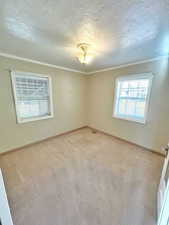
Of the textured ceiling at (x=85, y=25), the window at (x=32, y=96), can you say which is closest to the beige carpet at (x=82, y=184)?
the window at (x=32, y=96)

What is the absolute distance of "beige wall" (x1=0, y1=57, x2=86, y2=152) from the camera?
2.36 meters

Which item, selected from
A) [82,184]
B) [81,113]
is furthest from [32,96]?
[82,184]

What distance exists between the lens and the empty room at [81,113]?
1164mm

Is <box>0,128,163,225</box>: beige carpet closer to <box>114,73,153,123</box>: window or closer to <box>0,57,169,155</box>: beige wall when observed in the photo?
<box>0,57,169,155</box>: beige wall

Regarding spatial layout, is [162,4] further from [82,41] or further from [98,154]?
Answer: [98,154]

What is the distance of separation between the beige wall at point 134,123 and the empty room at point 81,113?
0.08 ft

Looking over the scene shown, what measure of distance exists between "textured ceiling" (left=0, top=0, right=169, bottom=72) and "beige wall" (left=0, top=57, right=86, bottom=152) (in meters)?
0.72

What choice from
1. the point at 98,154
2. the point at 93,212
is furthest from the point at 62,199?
the point at 98,154

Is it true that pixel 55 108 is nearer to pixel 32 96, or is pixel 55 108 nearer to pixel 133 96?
pixel 32 96

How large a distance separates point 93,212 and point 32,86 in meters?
3.02

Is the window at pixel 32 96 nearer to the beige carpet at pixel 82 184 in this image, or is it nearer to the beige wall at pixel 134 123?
the beige carpet at pixel 82 184

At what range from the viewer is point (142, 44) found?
1769 mm

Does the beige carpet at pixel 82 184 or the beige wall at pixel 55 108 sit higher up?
the beige wall at pixel 55 108

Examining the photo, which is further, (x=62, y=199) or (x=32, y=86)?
(x=32, y=86)
